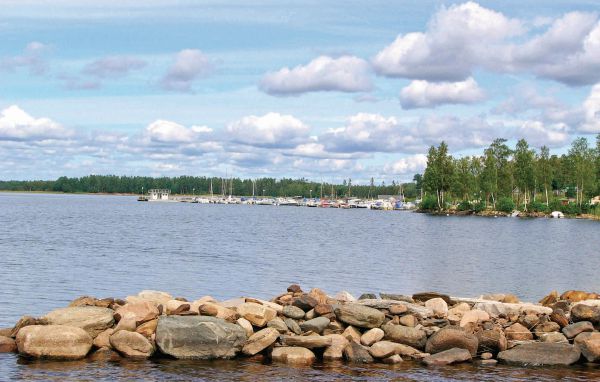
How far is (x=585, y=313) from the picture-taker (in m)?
25.7

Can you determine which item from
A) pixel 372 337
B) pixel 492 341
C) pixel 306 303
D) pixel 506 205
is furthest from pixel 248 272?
pixel 506 205

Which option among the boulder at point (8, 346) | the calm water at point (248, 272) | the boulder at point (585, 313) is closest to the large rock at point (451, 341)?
the calm water at point (248, 272)

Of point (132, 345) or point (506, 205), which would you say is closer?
point (132, 345)

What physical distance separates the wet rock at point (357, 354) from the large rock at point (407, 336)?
1229 millimetres

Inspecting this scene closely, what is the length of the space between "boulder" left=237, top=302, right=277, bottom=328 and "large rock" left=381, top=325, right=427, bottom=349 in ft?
13.0

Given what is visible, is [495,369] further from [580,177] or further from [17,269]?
[580,177]

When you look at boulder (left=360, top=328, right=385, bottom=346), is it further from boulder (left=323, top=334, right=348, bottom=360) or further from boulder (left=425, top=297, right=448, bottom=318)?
boulder (left=425, top=297, right=448, bottom=318)

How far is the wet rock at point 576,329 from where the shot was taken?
81.0 ft

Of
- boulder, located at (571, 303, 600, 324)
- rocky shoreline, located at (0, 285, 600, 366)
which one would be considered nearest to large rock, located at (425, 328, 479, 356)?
rocky shoreline, located at (0, 285, 600, 366)

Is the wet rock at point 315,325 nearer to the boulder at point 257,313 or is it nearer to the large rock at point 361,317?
the large rock at point 361,317

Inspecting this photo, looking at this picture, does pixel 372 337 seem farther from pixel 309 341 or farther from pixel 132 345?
pixel 132 345

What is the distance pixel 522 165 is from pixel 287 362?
574ft

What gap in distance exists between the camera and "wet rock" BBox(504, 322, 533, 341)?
24891mm

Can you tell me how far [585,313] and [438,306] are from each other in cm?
508
